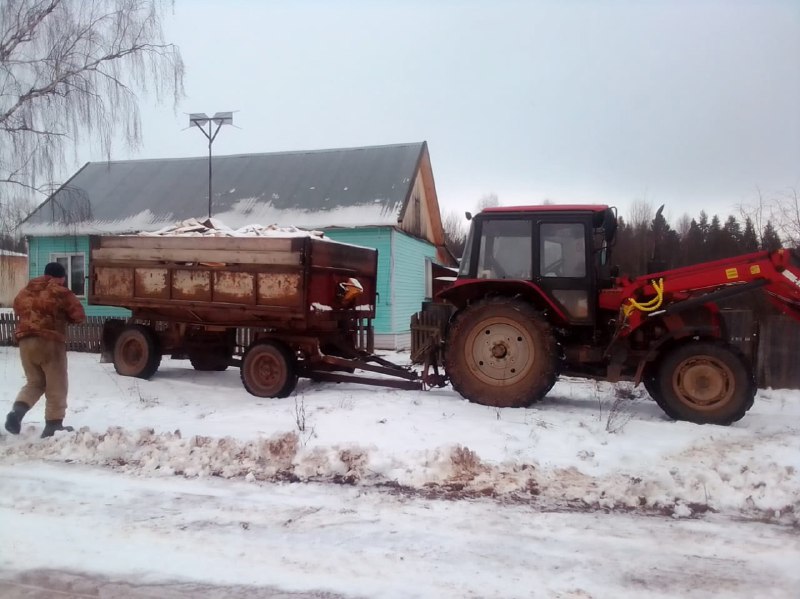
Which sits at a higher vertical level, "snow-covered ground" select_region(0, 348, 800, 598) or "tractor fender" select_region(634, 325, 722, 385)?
"tractor fender" select_region(634, 325, 722, 385)

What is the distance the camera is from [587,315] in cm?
776

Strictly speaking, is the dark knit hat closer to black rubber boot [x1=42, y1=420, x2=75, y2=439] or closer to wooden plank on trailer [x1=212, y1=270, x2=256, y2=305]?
black rubber boot [x1=42, y1=420, x2=75, y2=439]

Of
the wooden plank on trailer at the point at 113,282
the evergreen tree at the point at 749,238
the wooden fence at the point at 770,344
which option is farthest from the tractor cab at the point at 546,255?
the evergreen tree at the point at 749,238

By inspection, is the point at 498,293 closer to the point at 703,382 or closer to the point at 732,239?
the point at 703,382

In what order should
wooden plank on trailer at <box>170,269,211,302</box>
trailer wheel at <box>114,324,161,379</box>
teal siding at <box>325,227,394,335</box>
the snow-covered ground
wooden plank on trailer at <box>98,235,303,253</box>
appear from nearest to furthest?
the snow-covered ground < wooden plank on trailer at <box>98,235,303,253</box> < wooden plank on trailer at <box>170,269,211,302</box> < trailer wheel at <box>114,324,161,379</box> < teal siding at <box>325,227,394,335</box>

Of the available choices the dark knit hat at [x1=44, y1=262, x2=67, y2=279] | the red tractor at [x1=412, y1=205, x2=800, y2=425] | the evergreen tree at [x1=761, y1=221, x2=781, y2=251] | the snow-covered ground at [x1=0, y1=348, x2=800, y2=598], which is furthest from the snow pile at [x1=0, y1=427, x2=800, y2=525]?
the evergreen tree at [x1=761, y1=221, x2=781, y2=251]

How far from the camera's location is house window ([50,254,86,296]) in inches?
785

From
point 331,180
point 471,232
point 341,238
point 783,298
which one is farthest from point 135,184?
→ point 783,298

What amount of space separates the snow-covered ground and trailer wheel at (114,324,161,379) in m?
2.25

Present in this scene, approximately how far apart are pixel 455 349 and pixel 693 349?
9.12ft

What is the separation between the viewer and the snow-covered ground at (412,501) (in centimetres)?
383

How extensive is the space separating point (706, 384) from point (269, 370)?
569 cm

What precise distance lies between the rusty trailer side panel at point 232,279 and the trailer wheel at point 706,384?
15.2 feet

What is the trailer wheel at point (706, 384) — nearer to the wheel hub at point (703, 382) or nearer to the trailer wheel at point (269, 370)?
the wheel hub at point (703, 382)
